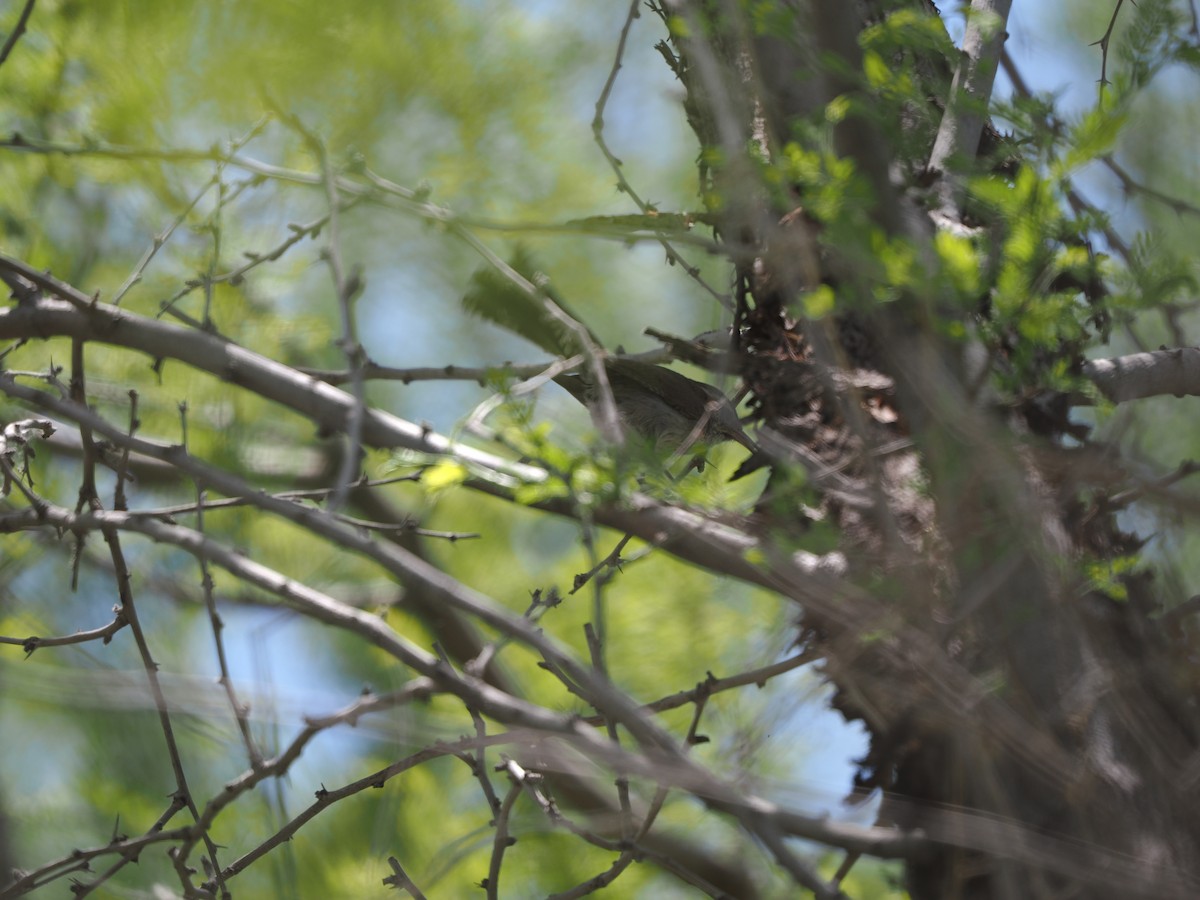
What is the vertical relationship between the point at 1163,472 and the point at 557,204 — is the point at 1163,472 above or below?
below

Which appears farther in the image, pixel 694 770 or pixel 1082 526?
pixel 1082 526

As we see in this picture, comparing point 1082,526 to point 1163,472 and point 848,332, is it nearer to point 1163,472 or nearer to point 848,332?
point 1163,472

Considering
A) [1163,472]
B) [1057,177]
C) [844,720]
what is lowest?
[844,720]

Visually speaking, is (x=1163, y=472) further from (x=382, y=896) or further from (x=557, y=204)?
(x=557, y=204)

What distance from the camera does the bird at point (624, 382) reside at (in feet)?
7.31

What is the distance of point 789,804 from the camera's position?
1.29 metres

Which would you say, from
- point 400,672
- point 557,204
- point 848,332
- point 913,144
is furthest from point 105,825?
point 913,144

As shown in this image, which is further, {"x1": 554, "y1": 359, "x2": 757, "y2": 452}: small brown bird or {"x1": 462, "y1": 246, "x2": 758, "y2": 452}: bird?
{"x1": 554, "y1": 359, "x2": 757, "y2": 452}: small brown bird

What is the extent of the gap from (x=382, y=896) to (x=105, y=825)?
235 cm

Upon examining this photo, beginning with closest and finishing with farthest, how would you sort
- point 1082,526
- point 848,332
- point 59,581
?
1. point 1082,526
2. point 848,332
3. point 59,581

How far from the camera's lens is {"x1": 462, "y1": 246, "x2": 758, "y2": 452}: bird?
7.31 ft

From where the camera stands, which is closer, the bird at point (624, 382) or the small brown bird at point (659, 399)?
the bird at point (624, 382)

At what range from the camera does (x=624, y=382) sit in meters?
3.14

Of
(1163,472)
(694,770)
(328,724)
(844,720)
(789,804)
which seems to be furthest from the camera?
(844,720)
